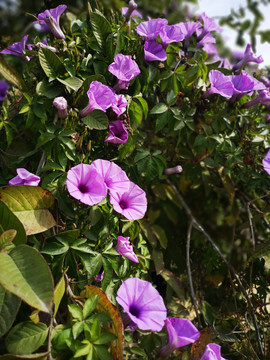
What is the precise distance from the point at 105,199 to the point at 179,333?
1.36ft

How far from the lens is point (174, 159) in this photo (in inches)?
68.5

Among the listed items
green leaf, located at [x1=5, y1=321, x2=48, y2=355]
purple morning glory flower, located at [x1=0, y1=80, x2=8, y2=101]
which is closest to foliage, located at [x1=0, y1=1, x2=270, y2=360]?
green leaf, located at [x1=5, y1=321, x2=48, y2=355]

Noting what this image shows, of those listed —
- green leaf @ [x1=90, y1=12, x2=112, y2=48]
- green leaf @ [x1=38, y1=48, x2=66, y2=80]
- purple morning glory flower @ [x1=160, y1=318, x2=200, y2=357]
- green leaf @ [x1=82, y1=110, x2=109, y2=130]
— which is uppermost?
green leaf @ [x1=90, y1=12, x2=112, y2=48]

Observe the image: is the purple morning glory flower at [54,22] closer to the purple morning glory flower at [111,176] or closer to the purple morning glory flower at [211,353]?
the purple morning glory flower at [111,176]

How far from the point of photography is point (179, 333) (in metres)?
0.98

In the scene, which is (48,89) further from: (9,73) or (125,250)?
(125,250)

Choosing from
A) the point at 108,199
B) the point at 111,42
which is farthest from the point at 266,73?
the point at 108,199

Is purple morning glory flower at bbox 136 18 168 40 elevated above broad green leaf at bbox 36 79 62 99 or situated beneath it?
elevated above

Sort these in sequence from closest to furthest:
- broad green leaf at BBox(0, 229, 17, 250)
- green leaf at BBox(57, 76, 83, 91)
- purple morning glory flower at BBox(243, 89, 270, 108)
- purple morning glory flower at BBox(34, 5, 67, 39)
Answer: broad green leaf at BBox(0, 229, 17, 250) < green leaf at BBox(57, 76, 83, 91) < purple morning glory flower at BBox(34, 5, 67, 39) < purple morning glory flower at BBox(243, 89, 270, 108)

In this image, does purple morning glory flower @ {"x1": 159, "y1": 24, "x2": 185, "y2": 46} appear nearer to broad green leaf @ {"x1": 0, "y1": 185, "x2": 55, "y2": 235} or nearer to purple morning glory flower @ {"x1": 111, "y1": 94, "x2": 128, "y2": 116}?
purple morning glory flower @ {"x1": 111, "y1": 94, "x2": 128, "y2": 116}

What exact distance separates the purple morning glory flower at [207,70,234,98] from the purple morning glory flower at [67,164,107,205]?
0.70 meters

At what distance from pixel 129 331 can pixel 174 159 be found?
0.90 m

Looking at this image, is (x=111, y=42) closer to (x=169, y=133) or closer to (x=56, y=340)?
(x=169, y=133)

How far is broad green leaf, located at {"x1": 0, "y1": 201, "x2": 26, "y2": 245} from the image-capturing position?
2.87 feet
